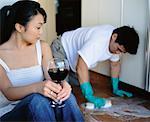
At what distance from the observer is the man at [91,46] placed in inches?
80.6

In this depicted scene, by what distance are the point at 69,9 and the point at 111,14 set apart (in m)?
1.25

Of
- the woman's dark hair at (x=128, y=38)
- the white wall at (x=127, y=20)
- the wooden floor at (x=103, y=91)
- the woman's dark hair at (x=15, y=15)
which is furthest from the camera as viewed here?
the white wall at (x=127, y=20)

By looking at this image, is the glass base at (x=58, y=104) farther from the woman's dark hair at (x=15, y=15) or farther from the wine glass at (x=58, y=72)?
the woman's dark hair at (x=15, y=15)

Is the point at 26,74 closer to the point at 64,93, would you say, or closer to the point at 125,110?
the point at 64,93

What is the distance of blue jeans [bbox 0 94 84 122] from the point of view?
1.17 metres

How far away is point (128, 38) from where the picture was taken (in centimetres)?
208

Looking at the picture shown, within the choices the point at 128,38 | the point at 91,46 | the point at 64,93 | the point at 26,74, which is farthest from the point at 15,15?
the point at 128,38

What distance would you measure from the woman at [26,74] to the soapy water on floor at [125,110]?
2.42ft

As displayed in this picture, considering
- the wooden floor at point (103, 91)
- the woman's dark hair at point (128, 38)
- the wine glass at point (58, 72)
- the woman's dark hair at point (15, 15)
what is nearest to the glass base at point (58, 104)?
the wine glass at point (58, 72)

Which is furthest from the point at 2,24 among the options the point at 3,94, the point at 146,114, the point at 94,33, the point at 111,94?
the point at 111,94

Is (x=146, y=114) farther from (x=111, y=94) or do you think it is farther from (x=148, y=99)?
(x=111, y=94)

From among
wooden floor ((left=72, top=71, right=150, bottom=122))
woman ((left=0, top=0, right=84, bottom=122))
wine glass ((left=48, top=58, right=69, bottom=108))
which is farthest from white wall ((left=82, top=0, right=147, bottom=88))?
wine glass ((left=48, top=58, right=69, bottom=108))

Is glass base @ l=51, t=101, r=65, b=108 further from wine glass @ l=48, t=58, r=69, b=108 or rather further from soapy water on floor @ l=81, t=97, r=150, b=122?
soapy water on floor @ l=81, t=97, r=150, b=122

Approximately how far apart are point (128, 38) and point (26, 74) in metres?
0.92
